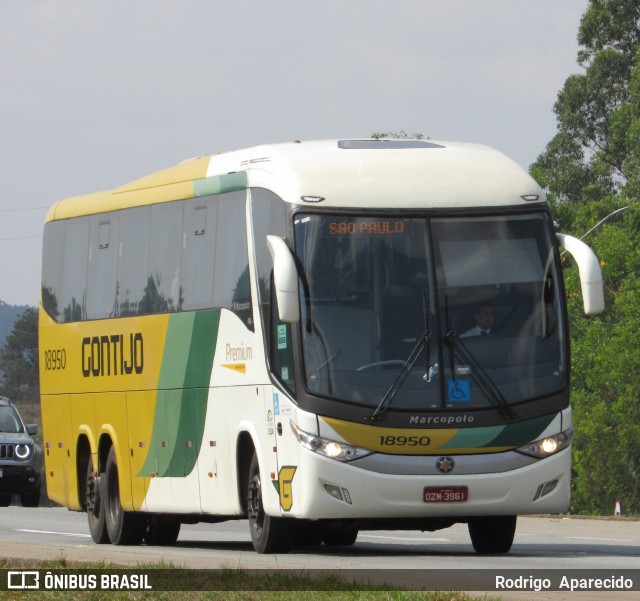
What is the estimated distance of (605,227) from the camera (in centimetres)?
7306

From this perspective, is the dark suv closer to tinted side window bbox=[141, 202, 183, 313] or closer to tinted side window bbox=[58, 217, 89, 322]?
tinted side window bbox=[58, 217, 89, 322]

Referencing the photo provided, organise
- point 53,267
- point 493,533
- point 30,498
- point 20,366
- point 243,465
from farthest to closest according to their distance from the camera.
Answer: point 20,366 → point 30,498 → point 53,267 → point 243,465 → point 493,533

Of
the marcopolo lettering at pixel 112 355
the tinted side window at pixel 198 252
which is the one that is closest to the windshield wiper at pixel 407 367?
the tinted side window at pixel 198 252

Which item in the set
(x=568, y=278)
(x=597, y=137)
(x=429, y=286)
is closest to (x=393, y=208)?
(x=429, y=286)

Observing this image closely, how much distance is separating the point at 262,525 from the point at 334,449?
1657 mm

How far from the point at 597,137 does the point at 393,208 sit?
2562 inches

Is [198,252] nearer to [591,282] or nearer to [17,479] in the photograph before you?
[591,282]

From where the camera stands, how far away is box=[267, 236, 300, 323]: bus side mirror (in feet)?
56.4

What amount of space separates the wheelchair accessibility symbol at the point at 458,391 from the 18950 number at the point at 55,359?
8431 millimetres

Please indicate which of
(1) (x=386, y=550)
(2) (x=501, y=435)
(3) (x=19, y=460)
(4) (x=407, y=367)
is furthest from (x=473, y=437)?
(3) (x=19, y=460)

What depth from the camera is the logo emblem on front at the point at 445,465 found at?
1727 cm

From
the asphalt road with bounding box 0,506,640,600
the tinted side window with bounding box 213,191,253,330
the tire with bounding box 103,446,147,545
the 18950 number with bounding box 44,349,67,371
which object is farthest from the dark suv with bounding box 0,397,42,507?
the tinted side window with bounding box 213,191,253,330

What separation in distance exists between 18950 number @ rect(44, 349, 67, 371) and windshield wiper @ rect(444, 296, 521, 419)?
836 cm

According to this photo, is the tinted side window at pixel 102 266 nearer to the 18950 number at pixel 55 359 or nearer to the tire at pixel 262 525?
the 18950 number at pixel 55 359
